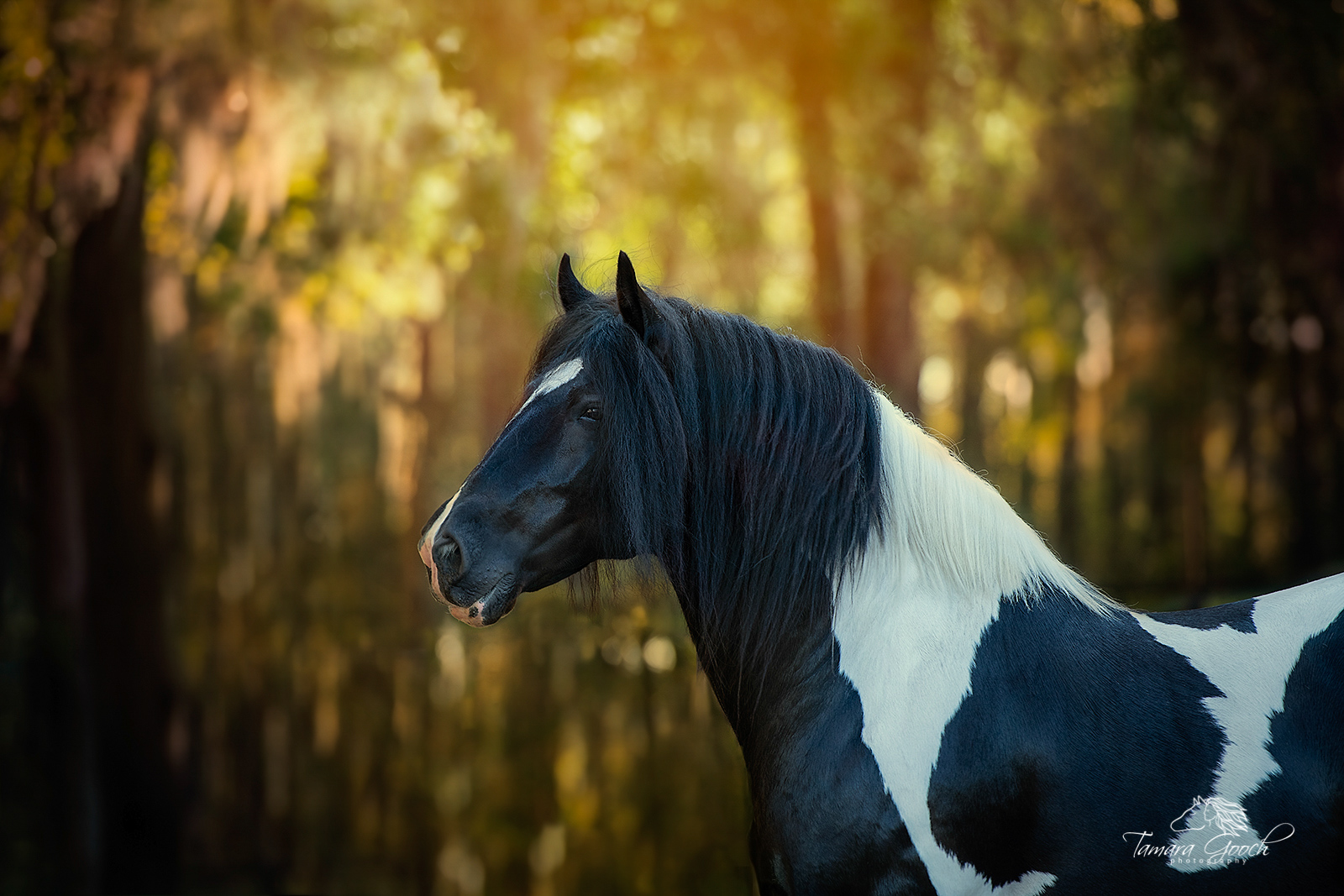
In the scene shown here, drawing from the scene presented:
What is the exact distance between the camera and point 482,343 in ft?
24.7

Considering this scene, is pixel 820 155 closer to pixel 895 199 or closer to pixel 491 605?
pixel 895 199

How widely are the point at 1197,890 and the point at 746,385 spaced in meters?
1.33

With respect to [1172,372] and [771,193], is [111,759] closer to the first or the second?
[1172,372]

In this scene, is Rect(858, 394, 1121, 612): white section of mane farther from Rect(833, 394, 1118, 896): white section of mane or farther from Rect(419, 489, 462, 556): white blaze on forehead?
Rect(419, 489, 462, 556): white blaze on forehead

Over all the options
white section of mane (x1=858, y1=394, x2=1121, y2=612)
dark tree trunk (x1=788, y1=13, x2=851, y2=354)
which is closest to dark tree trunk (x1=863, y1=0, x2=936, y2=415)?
dark tree trunk (x1=788, y1=13, x2=851, y2=354)

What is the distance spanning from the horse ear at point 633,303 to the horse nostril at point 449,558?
1.94 feet

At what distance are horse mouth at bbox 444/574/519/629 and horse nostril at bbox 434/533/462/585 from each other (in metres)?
0.07

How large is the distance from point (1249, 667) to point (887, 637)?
739 millimetres

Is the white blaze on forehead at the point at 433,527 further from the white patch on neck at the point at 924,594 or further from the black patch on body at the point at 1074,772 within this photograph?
the black patch on body at the point at 1074,772

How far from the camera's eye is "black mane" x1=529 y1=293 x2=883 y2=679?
2008mm

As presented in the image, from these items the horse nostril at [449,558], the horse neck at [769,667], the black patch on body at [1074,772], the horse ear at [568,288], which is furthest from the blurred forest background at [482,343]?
the black patch on body at [1074,772]

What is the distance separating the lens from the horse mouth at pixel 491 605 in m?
1.95

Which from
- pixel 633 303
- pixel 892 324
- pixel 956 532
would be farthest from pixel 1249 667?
pixel 892 324

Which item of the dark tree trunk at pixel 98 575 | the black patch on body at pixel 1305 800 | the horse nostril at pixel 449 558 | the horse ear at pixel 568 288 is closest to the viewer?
the black patch on body at pixel 1305 800
